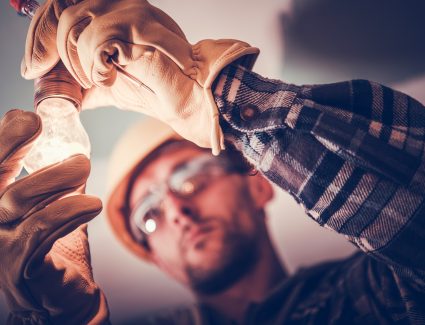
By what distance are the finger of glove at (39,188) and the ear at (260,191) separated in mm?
931

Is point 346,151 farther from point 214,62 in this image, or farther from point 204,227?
point 204,227

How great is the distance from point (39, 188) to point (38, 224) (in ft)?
0.21

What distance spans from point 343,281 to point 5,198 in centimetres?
91

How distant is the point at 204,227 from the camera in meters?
1.38

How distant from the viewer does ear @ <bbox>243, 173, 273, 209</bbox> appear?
4.95 feet

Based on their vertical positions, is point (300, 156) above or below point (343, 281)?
above

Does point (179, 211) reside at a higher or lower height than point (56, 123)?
lower

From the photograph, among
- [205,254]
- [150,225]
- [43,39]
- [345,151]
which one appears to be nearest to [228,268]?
[205,254]

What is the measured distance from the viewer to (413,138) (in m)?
0.65

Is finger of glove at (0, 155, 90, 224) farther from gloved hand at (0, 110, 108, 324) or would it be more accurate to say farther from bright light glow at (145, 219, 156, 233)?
bright light glow at (145, 219, 156, 233)

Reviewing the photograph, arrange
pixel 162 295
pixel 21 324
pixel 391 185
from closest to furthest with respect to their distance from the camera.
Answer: pixel 391 185
pixel 21 324
pixel 162 295

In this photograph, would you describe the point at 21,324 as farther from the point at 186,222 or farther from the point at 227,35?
the point at 227,35

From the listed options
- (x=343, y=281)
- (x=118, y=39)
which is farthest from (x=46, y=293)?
(x=343, y=281)

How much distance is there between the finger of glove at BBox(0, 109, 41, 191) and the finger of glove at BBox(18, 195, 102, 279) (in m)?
0.11
